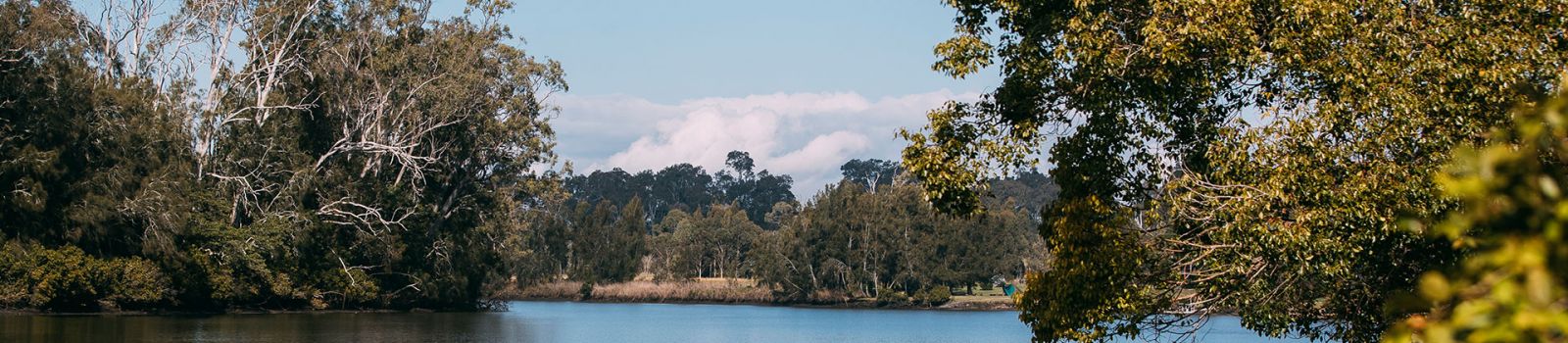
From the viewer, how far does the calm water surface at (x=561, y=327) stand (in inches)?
1512

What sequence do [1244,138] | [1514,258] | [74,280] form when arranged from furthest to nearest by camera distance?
1. [74,280]
2. [1244,138]
3. [1514,258]

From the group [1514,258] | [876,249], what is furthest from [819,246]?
[1514,258]

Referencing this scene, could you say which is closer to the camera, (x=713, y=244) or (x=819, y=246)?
(x=819, y=246)

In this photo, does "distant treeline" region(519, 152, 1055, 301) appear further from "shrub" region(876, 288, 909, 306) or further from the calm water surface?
the calm water surface

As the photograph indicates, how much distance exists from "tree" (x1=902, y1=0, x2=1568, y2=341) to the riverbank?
6577 centimetres

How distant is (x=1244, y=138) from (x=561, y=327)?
1567 inches

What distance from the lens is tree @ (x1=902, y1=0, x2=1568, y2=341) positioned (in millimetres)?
14617

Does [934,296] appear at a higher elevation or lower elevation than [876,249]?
lower

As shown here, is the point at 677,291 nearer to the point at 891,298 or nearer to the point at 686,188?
the point at 891,298

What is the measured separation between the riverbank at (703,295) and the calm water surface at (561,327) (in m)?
7.51

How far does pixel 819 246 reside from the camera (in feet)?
277

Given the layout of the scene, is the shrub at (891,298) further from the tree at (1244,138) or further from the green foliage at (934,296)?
the tree at (1244,138)

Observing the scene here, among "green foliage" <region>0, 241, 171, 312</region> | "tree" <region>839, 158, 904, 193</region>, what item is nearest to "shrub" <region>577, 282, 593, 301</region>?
"green foliage" <region>0, 241, 171, 312</region>

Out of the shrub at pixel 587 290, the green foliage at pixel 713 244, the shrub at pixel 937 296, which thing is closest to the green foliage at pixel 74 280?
the shrub at pixel 937 296
